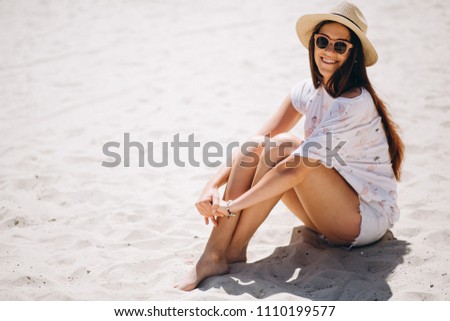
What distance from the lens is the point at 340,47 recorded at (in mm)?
2945

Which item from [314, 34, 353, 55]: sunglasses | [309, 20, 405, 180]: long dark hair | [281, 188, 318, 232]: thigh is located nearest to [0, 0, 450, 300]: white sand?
[281, 188, 318, 232]: thigh

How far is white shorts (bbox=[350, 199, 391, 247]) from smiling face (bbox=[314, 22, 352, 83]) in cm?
77

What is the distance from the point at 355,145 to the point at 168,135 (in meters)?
2.37

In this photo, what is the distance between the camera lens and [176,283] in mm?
2943

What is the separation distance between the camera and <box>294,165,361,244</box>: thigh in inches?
115

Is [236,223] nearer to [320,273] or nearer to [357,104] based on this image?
[320,273]

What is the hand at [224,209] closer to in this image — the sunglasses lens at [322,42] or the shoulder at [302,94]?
the shoulder at [302,94]

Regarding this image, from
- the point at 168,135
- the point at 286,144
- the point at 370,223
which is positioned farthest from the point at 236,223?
the point at 168,135

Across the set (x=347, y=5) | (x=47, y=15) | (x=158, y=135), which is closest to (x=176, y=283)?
(x=347, y=5)

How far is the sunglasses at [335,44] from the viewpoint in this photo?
2938 mm

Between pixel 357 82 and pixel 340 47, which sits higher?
pixel 340 47

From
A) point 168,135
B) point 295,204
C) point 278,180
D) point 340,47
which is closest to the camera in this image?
point 278,180

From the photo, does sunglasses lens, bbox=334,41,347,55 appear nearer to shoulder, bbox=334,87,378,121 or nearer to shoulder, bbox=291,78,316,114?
shoulder, bbox=334,87,378,121

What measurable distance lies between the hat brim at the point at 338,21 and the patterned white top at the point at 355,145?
22 centimetres
